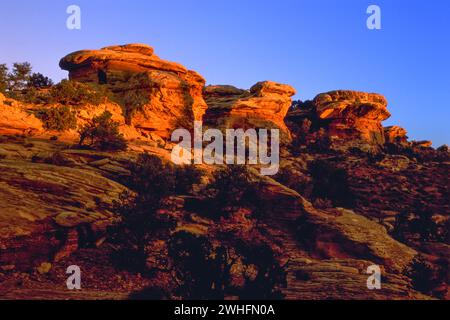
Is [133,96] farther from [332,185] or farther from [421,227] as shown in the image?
[421,227]

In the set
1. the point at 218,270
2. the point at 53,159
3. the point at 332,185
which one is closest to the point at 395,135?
the point at 332,185

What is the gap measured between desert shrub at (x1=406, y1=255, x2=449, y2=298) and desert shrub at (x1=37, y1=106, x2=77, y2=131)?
21.2 metres

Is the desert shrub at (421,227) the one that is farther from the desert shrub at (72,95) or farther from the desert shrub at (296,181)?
the desert shrub at (72,95)

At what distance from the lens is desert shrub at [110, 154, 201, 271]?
1473 cm

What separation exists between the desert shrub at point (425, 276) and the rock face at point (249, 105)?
79.6 feet

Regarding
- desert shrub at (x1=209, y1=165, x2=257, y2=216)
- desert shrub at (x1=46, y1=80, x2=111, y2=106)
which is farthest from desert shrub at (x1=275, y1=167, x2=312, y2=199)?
desert shrub at (x1=46, y1=80, x2=111, y2=106)

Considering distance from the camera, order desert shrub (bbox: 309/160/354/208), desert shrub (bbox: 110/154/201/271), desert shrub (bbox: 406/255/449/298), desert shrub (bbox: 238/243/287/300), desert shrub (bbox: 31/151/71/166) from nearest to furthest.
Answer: desert shrub (bbox: 238/243/287/300) < desert shrub (bbox: 110/154/201/271) < desert shrub (bbox: 406/255/449/298) < desert shrub (bbox: 31/151/71/166) < desert shrub (bbox: 309/160/354/208)

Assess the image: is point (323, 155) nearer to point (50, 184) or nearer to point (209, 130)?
point (209, 130)

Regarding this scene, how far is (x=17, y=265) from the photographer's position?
12.9m

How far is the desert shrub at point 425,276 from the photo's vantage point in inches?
625

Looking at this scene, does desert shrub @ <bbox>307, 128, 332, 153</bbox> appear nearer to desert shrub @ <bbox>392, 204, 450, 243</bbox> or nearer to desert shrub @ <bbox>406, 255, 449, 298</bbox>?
desert shrub @ <bbox>392, 204, 450, 243</bbox>

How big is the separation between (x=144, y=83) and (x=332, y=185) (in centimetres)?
1795

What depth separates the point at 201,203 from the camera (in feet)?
67.2
